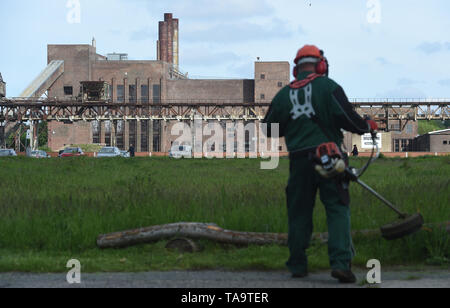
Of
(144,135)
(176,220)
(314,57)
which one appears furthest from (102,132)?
(314,57)

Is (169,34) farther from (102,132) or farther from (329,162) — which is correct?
(329,162)

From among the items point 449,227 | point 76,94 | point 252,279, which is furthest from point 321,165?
point 76,94

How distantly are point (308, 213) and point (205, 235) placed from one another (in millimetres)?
1630

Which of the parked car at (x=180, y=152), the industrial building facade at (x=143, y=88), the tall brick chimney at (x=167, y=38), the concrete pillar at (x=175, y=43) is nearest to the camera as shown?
the parked car at (x=180, y=152)

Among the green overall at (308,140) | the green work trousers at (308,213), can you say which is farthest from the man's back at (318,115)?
the green work trousers at (308,213)

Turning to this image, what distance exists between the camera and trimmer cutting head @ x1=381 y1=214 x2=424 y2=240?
6.29 meters

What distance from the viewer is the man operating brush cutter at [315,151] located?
5660mm

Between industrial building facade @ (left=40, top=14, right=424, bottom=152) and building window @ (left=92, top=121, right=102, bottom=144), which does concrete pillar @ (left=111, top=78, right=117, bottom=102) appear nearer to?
industrial building facade @ (left=40, top=14, right=424, bottom=152)

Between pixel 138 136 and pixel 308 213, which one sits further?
pixel 138 136

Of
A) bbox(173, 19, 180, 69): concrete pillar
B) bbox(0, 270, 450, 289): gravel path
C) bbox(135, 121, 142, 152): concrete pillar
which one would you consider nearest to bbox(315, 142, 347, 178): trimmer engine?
bbox(0, 270, 450, 289): gravel path

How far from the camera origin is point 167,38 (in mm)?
102188

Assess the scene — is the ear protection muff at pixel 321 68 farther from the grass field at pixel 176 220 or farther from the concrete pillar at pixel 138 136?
the concrete pillar at pixel 138 136
